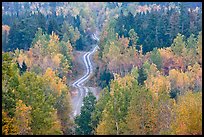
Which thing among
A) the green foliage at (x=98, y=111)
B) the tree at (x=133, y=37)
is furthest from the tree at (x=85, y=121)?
the tree at (x=133, y=37)

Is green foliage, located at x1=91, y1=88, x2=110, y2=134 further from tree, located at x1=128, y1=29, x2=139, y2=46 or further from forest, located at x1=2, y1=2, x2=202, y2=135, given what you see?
tree, located at x1=128, y1=29, x2=139, y2=46

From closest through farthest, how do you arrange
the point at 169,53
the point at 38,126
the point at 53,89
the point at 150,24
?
1. the point at 38,126
2. the point at 53,89
3. the point at 169,53
4. the point at 150,24

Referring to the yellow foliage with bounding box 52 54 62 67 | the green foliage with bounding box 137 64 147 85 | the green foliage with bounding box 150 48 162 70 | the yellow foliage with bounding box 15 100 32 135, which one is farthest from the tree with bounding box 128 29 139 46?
the yellow foliage with bounding box 15 100 32 135

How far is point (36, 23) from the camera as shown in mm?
83500

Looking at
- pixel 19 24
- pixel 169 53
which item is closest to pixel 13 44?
pixel 19 24

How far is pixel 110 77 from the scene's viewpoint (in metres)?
67.1

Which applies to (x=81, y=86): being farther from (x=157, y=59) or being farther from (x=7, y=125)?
(x=7, y=125)

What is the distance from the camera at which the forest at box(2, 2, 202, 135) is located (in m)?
30.1

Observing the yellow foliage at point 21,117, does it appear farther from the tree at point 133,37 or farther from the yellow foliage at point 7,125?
the tree at point 133,37

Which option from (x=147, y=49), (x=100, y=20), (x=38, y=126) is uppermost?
(x=38, y=126)

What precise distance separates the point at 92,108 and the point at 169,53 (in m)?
28.1

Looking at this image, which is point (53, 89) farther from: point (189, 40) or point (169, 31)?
point (169, 31)

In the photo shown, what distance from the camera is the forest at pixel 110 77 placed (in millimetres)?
30062

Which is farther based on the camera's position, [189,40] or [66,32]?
[66,32]
